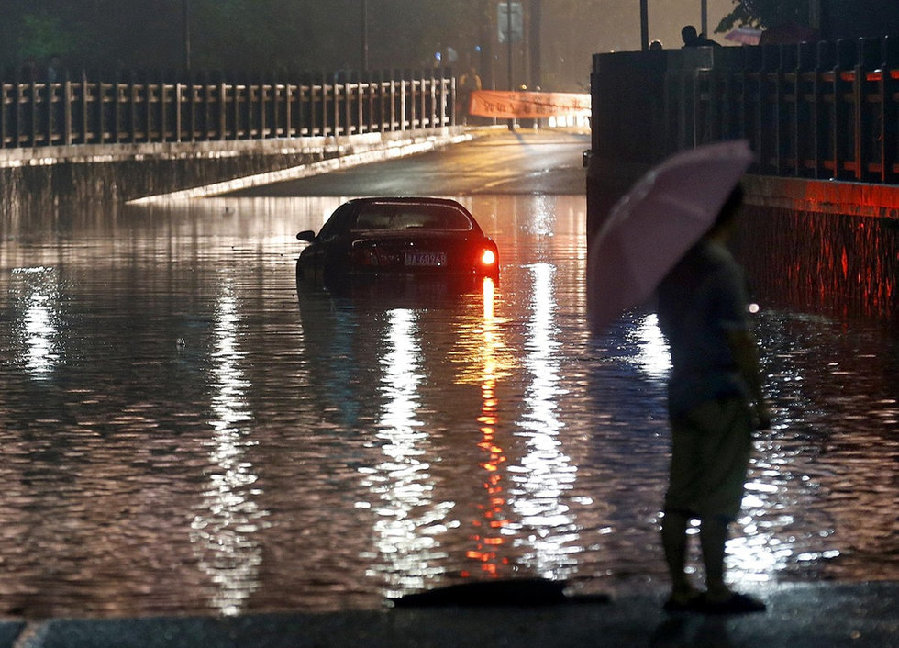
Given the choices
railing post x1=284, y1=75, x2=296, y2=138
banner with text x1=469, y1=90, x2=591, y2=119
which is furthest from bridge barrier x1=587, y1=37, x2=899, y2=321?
banner with text x1=469, y1=90, x2=591, y2=119

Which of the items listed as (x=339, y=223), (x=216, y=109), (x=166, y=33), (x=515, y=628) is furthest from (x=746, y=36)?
(x=515, y=628)

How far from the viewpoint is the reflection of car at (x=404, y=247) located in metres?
23.2

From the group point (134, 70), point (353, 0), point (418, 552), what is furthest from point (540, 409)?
point (353, 0)

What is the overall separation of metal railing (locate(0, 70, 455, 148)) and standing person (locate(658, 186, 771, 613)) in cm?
4222

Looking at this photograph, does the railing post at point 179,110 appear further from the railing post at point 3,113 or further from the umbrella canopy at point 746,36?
the umbrella canopy at point 746,36

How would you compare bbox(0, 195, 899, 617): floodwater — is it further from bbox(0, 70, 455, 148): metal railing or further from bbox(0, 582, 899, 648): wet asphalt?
bbox(0, 70, 455, 148): metal railing

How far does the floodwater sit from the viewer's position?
8.60 m

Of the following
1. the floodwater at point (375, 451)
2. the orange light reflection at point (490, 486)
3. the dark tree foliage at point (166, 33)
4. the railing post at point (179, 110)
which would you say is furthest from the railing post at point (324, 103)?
the orange light reflection at point (490, 486)

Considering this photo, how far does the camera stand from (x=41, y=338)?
18.5m

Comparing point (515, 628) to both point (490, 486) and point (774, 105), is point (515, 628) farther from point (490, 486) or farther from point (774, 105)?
point (774, 105)

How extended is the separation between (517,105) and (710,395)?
2864 inches

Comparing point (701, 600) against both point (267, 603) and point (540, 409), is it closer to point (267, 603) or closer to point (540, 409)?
point (267, 603)

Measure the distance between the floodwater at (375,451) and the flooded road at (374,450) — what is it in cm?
3

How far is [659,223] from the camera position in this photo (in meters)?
7.55
